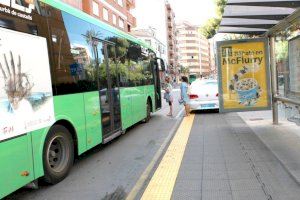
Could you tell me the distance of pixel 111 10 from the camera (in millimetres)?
47219

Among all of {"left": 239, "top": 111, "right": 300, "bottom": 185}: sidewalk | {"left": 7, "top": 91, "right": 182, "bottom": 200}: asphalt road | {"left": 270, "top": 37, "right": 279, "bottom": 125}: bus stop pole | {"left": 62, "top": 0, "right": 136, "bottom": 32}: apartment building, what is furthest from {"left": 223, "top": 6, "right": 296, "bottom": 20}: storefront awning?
{"left": 62, "top": 0, "right": 136, "bottom": 32}: apartment building

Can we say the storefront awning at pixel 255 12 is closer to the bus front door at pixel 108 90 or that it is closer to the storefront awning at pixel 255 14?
the storefront awning at pixel 255 14

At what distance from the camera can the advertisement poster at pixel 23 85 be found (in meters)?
5.16

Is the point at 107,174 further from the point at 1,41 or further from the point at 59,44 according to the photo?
the point at 1,41

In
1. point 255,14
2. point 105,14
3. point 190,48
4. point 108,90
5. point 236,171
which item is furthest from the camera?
point 190,48

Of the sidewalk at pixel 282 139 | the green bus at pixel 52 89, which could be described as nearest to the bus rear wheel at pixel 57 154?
the green bus at pixel 52 89

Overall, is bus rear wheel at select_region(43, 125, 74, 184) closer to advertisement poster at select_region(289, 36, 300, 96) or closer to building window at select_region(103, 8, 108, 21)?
advertisement poster at select_region(289, 36, 300, 96)

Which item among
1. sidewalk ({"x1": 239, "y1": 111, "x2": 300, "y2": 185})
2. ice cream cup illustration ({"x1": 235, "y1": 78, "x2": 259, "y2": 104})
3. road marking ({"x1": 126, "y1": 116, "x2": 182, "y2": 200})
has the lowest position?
road marking ({"x1": 126, "y1": 116, "x2": 182, "y2": 200})

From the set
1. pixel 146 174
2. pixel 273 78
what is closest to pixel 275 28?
pixel 273 78

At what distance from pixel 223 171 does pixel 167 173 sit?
918 millimetres

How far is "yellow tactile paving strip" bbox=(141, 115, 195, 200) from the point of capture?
582 cm

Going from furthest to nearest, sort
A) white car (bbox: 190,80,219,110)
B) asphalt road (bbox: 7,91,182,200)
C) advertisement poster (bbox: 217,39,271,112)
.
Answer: white car (bbox: 190,80,219,110), advertisement poster (bbox: 217,39,271,112), asphalt road (bbox: 7,91,182,200)

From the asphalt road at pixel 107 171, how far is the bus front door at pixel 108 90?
45 centimetres

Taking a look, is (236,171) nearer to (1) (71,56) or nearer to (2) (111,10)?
(1) (71,56)
